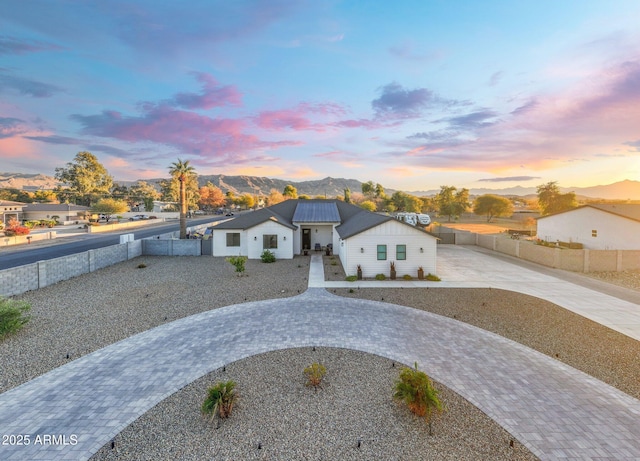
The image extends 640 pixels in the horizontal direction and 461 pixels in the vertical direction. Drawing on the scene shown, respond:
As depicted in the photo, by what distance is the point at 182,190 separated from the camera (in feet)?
100

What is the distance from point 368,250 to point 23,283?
18.4m

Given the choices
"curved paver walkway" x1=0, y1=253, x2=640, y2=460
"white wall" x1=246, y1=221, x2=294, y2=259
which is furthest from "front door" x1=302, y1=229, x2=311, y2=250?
"curved paver walkway" x1=0, y1=253, x2=640, y2=460

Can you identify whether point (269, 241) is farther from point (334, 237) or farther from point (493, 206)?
point (493, 206)

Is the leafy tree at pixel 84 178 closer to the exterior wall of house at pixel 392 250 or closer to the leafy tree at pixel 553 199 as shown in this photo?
the exterior wall of house at pixel 392 250

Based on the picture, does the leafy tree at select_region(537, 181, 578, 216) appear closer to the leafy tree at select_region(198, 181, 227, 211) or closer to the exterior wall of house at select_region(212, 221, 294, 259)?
the exterior wall of house at select_region(212, 221, 294, 259)

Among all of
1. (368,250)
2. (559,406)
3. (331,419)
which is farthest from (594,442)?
(368,250)

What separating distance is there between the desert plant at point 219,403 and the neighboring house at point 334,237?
1258cm

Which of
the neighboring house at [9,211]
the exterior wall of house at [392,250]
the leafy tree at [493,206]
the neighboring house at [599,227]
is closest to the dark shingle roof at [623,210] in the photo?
the neighboring house at [599,227]

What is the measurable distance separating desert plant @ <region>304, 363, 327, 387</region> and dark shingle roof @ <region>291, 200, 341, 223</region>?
62.9ft

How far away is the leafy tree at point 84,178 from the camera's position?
230ft

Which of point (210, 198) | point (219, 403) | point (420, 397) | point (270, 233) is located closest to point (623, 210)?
point (270, 233)

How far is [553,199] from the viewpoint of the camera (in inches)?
2189

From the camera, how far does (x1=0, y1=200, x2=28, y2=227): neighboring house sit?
47.7 meters

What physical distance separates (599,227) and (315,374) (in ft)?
101
